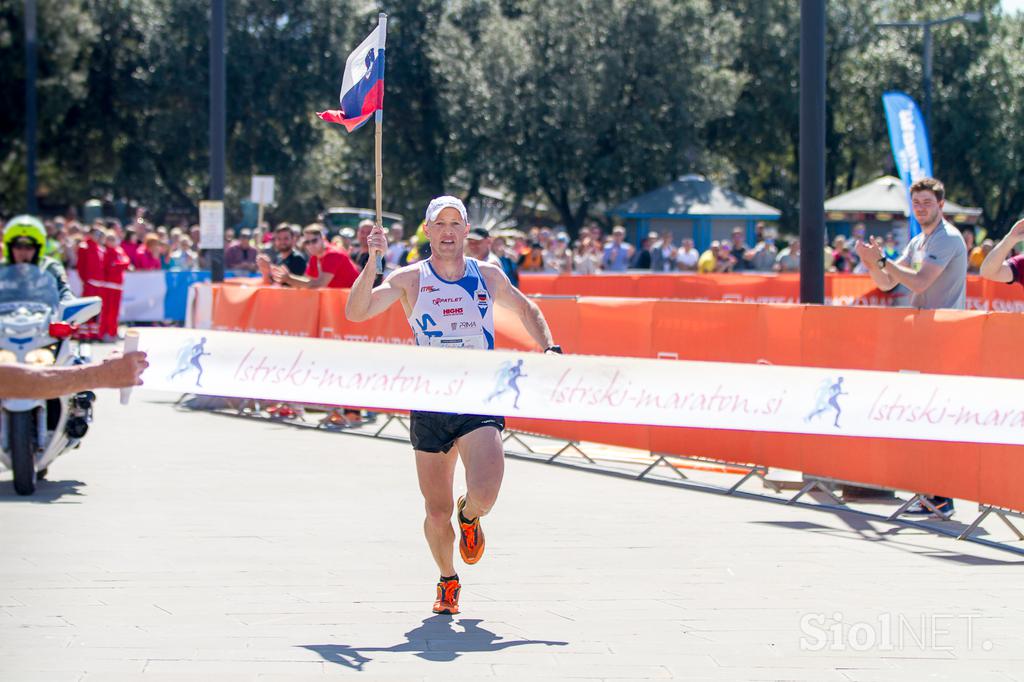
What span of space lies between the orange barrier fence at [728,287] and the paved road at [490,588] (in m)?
11.2

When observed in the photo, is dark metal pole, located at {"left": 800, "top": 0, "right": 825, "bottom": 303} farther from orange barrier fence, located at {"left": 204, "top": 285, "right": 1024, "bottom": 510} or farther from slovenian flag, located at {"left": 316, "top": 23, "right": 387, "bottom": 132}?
slovenian flag, located at {"left": 316, "top": 23, "right": 387, "bottom": 132}

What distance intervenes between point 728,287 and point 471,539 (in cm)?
1601

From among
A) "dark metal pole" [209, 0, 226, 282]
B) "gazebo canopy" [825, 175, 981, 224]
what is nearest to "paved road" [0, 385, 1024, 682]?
"dark metal pole" [209, 0, 226, 282]

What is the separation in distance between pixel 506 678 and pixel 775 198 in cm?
4959

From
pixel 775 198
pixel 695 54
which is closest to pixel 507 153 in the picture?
pixel 695 54

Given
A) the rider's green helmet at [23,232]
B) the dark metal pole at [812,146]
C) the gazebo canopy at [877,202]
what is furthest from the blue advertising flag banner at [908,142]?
the gazebo canopy at [877,202]

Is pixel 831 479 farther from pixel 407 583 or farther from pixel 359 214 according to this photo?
pixel 359 214

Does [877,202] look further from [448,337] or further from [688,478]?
[448,337]

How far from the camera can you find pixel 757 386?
23.3ft

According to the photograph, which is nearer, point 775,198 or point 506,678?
point 506,678

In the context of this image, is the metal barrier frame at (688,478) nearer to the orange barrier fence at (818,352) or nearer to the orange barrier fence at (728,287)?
the orange barrier fence at (818,352)

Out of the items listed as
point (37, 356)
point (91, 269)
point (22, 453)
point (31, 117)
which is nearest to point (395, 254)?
point (91, 269)

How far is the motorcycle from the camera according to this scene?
995 cm

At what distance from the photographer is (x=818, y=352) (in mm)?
10055
